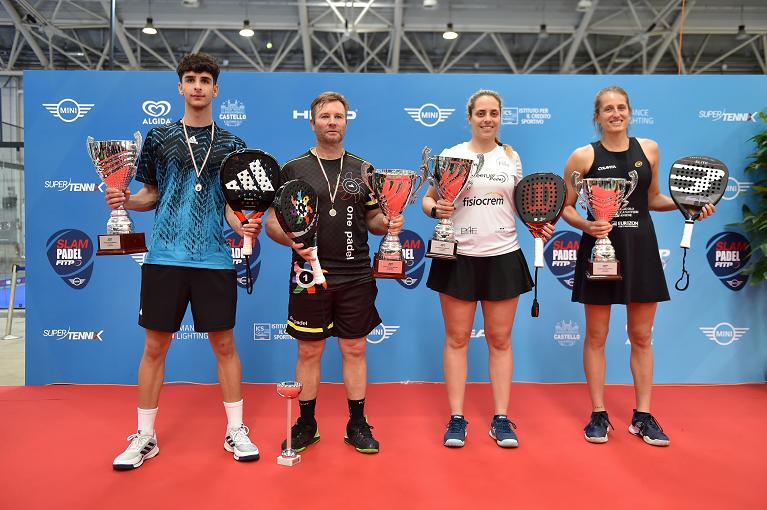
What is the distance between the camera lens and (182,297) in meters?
2.43

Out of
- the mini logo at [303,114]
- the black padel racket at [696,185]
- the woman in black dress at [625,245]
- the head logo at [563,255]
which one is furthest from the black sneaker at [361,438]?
the mini logo at [303,114]

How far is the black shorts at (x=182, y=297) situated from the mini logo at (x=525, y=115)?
231 centimetres

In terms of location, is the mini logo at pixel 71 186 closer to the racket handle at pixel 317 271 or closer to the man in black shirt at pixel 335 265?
the man in black shirt at pixel 335 265

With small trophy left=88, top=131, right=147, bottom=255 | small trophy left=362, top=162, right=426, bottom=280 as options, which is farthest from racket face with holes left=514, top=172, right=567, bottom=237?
small trophy left=88, top=131, right=147, bottom=255

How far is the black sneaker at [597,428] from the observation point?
2.73 metres

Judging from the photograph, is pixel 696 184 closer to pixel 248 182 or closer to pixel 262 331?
pixel 248 182

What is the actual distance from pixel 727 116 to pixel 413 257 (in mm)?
2444

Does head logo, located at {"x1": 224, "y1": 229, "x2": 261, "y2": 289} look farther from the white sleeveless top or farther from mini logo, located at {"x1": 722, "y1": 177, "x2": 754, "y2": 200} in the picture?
mini logo, located at {"x1": 722, "y1": 177, "x2": 754, "y2": 200}

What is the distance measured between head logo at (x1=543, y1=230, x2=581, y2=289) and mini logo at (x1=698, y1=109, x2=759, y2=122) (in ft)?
4.05

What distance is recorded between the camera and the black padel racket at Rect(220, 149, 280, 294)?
2322mm

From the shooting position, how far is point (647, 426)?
278cm

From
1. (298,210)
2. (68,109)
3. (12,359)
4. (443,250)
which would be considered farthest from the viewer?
(12,359)

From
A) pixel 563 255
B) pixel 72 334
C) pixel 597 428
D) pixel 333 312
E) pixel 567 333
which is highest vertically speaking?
pixel 563 255

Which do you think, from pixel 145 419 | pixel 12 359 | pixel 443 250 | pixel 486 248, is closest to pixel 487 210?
pixel 486 248
